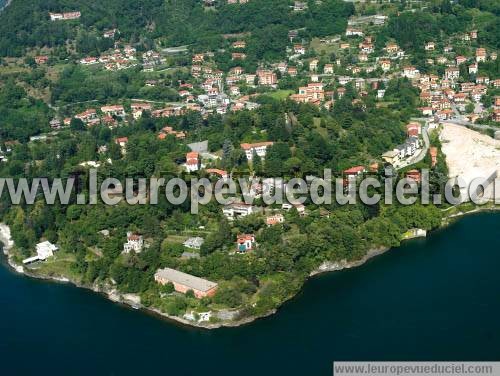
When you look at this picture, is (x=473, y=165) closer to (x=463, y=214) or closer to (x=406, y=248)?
(x=463, y=214)

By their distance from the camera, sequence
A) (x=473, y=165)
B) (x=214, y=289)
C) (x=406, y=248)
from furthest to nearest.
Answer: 1. (x=473, y=165)
2. (x=406, y=248)
3. (x=214, y=289)

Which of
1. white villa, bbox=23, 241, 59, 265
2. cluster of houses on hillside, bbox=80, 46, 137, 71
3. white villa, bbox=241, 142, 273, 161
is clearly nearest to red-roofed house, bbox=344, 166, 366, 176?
white villa, bbox=241, 142, 273, 161

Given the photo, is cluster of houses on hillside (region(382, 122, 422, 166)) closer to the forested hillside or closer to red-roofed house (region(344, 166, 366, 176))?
Answer: red-roofed house (region(344, 166, 366, 176))

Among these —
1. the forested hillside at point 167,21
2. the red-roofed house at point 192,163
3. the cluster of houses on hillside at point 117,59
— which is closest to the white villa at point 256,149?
the red-roofed house at point 192,163

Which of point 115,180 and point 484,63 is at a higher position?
point 484,63

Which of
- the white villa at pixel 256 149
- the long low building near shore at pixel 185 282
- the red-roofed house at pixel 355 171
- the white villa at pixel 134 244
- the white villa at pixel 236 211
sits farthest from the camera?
the white villa at pixel 256 149

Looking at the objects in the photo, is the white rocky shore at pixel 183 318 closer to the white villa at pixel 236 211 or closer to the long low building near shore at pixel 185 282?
the long low building near shore at pixel 185 282

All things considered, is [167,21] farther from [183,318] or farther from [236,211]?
[183,318]

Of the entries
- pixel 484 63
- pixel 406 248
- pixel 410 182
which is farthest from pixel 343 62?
pixel 406 248
